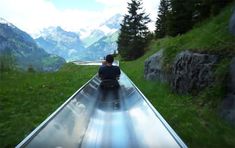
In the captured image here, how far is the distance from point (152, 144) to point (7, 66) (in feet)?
68.1

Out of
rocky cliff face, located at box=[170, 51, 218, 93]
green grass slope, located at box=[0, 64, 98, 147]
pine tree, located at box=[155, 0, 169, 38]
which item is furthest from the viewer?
pine tree, located at box=[155, 0, 169, 38]

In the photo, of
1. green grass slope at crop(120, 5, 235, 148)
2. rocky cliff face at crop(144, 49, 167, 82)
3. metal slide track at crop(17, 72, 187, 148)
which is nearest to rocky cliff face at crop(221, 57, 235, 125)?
green grass slope at crop(120, 5, 235, 148)

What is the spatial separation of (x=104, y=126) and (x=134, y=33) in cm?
3930

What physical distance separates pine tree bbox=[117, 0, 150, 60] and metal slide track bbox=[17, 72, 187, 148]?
34.9 metres

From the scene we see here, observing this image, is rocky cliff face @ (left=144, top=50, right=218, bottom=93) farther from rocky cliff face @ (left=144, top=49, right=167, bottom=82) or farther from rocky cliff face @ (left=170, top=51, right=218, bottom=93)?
rocky cliff face @ (left=144, top=49, right=167, bottom=82)

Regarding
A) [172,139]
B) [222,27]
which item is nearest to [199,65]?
[222,27]

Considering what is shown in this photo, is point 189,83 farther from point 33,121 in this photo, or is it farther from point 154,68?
point 154,68

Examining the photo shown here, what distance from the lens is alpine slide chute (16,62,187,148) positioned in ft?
21.4

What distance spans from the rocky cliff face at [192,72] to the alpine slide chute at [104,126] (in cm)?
208

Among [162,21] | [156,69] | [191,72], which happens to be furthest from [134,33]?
[191,72]

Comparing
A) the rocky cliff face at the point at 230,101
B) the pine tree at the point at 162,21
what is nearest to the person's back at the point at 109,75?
the rocky cliff face at the point at 230,101

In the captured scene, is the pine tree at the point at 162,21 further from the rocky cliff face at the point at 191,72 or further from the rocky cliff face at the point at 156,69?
the rocky cliff face at the point at 191,72

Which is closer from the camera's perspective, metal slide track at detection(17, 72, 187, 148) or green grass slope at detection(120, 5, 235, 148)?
metal slide track at detection(17, 72, 187, 148)

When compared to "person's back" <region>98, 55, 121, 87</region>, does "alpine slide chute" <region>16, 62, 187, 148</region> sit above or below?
below
